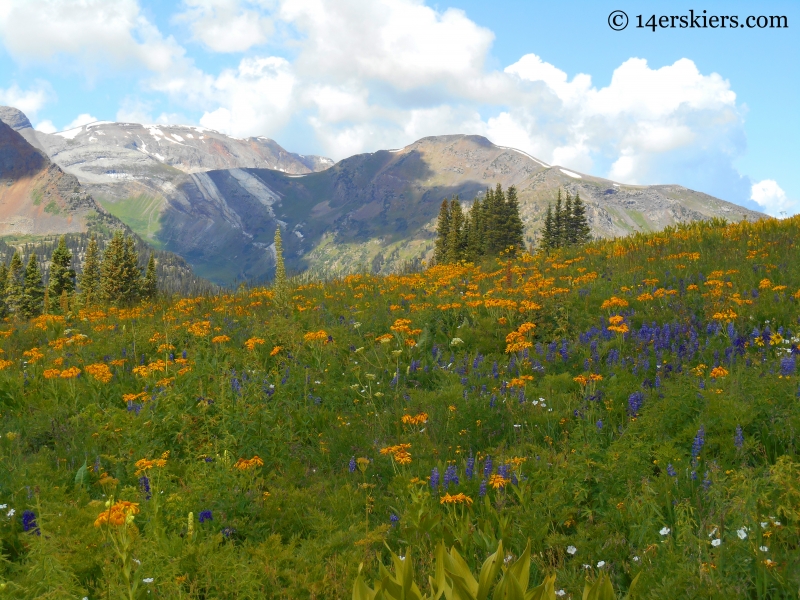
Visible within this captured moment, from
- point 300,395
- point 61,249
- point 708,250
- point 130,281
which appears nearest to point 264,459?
point 300,395

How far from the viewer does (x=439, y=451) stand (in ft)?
16.7

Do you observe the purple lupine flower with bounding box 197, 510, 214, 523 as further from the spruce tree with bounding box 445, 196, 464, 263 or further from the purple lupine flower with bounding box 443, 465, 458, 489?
the spruce tree with bounding box 445, 196, 464, 263

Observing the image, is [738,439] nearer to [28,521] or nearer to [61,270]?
[28,521]

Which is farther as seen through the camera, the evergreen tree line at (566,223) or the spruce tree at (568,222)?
the spruce tree at (568,222)

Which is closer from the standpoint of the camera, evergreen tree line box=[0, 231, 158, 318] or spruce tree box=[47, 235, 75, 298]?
evergreen tree line box=[0, 231, 158, 318]

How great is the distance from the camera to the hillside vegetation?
10.3 feet

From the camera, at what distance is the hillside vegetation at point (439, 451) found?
10.3 feet

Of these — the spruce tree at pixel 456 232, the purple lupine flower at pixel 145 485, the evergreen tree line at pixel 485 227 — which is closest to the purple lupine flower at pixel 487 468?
the purple lupine flower at pixel 145 485

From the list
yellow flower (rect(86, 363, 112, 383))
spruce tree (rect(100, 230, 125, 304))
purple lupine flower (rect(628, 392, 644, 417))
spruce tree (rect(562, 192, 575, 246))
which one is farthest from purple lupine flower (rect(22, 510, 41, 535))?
spruce tree (rect(562, 192, 575, 246))

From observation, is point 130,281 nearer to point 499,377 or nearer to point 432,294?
point 432,294

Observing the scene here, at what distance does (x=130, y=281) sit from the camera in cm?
2748

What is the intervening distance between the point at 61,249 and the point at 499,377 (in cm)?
3020

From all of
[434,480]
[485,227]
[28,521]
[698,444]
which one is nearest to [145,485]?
[28,521]

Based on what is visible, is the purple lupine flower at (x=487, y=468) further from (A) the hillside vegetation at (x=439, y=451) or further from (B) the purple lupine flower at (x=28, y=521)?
(B) the purple lupine flower at (x=28, y=521)
